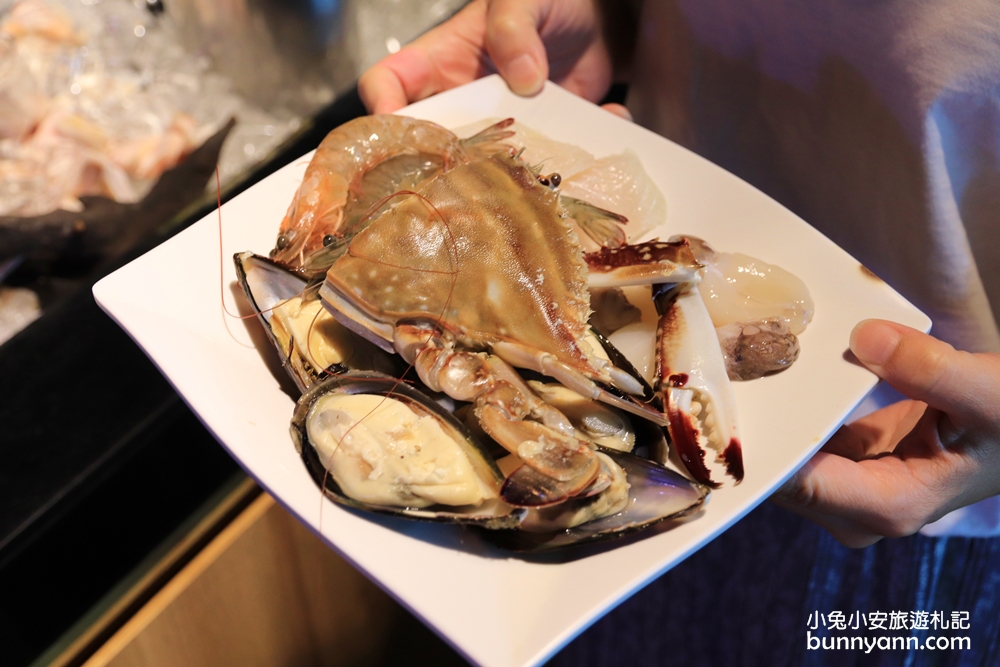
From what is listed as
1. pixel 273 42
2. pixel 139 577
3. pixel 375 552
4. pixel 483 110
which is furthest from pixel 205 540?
pixel 273 42

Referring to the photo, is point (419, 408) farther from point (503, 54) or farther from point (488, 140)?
point (503, 54)

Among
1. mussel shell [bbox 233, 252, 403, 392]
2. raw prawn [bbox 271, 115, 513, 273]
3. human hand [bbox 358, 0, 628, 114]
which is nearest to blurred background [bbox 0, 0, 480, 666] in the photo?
human hand [bbox 358, 0, 628, 114]

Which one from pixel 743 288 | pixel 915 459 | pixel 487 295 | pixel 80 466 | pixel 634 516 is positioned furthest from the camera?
pixel 80 466

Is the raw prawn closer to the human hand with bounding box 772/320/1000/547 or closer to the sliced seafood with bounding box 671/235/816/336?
the sliced seafood with bounding box 671/235/816/336

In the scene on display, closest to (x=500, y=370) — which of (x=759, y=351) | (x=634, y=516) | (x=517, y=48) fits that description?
(x=634, y=516)

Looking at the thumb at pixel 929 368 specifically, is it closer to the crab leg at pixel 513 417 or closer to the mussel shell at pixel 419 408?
the crab leg at pixel 513 417

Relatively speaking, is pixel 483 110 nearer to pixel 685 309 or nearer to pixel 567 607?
pixel 685 309

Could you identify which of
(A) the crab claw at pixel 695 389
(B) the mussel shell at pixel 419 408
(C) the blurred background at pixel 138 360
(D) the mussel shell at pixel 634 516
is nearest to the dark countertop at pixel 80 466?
(C) the blurred background at pixel 138 360

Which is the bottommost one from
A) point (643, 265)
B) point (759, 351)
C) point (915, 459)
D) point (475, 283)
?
point (915, 459)
